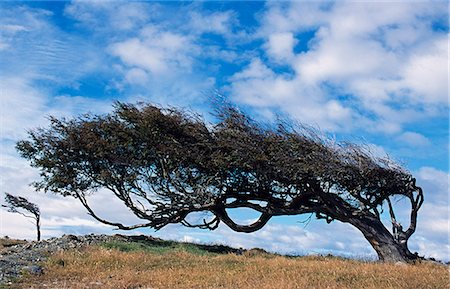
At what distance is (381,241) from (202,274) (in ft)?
36.1

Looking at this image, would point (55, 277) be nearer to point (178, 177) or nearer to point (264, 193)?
point (178, 177)

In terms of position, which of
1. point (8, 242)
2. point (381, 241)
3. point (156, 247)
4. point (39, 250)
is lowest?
point (39, 250)

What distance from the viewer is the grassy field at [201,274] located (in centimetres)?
1401

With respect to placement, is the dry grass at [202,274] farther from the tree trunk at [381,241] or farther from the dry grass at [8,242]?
the dry grass at [8,242]

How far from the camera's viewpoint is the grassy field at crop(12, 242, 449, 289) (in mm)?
A: 14012

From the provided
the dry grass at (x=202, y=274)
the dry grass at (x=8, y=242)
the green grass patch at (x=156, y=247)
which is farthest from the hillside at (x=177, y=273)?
the dry grass at (x=8, y=242)

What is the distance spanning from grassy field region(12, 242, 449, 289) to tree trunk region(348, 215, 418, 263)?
5312 mm

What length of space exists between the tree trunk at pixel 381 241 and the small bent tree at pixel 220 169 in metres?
0.04

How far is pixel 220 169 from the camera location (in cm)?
2450

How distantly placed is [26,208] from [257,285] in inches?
828

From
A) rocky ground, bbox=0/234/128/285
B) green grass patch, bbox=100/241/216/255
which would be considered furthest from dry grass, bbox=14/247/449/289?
green grass patch, bbox=100/241/216/255

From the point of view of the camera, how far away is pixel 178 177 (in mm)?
24953

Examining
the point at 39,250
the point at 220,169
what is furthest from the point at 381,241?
the point at 39,250

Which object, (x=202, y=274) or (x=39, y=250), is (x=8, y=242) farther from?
(x=202, y=274)
